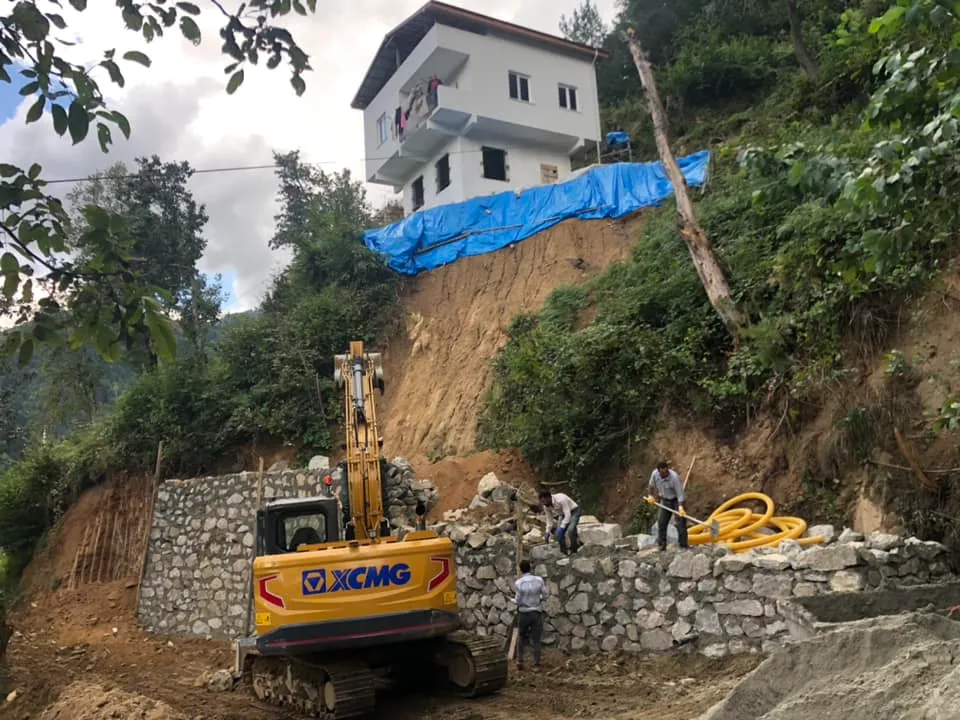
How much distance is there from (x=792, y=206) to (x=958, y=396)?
19.2ft

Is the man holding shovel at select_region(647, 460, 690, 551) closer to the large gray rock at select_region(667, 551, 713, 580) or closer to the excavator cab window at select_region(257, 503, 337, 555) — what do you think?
the large gray rock at select_region(667, 551, 713, 580)

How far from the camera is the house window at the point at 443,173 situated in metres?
26.7

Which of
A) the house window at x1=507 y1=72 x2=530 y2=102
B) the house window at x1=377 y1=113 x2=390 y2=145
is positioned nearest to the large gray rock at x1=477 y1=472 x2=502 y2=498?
the house window at x1=507 y1=72 x2=530 y2=102

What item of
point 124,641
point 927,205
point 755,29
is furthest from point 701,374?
point 755,29

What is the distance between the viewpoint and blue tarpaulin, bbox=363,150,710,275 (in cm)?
2097

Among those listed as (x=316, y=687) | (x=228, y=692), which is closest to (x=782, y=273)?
(x=316, y=687)

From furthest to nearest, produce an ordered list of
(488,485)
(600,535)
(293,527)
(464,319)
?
(464,319), (488,485), (600,535), (293,527)

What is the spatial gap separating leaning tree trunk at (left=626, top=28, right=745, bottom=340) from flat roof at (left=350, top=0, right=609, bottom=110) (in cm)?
1152

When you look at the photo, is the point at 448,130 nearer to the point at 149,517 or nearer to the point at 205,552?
the point at 149,517

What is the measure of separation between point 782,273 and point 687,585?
5723 millimetres

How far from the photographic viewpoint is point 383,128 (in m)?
29.8

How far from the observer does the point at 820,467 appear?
9844 millimetres

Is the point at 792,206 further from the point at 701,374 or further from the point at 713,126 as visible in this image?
the point at 713,126

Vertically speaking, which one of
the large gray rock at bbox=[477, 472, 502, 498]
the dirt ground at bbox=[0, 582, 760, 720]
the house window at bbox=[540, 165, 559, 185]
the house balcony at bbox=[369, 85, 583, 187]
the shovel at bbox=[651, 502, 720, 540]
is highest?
the house balcony at bbox=[369, 85, 583, 187]
